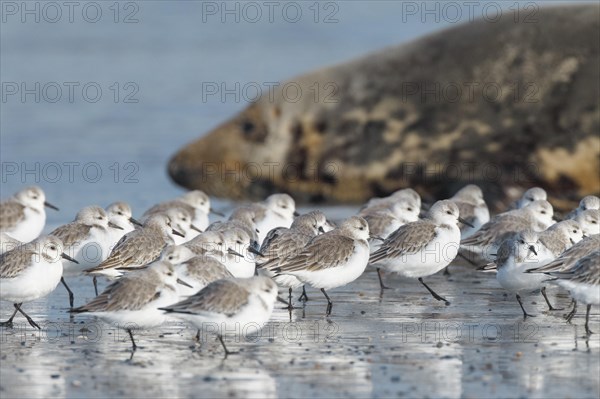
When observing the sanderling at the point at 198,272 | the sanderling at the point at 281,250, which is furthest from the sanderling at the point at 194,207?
the sanderling at the point at 198,272

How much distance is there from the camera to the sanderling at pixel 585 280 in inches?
422

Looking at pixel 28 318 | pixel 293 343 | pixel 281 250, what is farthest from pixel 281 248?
pixel 28 318

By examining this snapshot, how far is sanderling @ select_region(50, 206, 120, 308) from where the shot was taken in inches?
529

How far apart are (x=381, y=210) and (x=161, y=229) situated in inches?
116

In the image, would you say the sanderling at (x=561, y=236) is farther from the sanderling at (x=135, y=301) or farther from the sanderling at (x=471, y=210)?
the sanderling at (x=135, y=301)

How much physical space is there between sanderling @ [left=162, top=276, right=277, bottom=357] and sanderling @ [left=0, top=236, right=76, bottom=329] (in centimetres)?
169

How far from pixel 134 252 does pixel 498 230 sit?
4.14 meters

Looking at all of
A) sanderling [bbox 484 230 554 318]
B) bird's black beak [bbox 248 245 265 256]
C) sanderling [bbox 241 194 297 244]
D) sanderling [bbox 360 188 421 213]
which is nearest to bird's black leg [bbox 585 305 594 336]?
sanderling [bbox 484 230 554 318]

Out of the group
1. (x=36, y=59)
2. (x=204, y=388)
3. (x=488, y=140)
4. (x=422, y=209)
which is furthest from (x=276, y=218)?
(x=36, y=59)

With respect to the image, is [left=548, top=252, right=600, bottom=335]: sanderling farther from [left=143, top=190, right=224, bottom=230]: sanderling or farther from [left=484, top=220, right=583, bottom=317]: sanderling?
[left=143, top=190, right=224, bottom=230]: sanderling

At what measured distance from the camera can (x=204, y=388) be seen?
28.7 ft

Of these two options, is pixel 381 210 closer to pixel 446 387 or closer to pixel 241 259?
pixel 241 259

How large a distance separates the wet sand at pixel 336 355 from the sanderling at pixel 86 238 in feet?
3.12

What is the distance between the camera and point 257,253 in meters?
12.3
